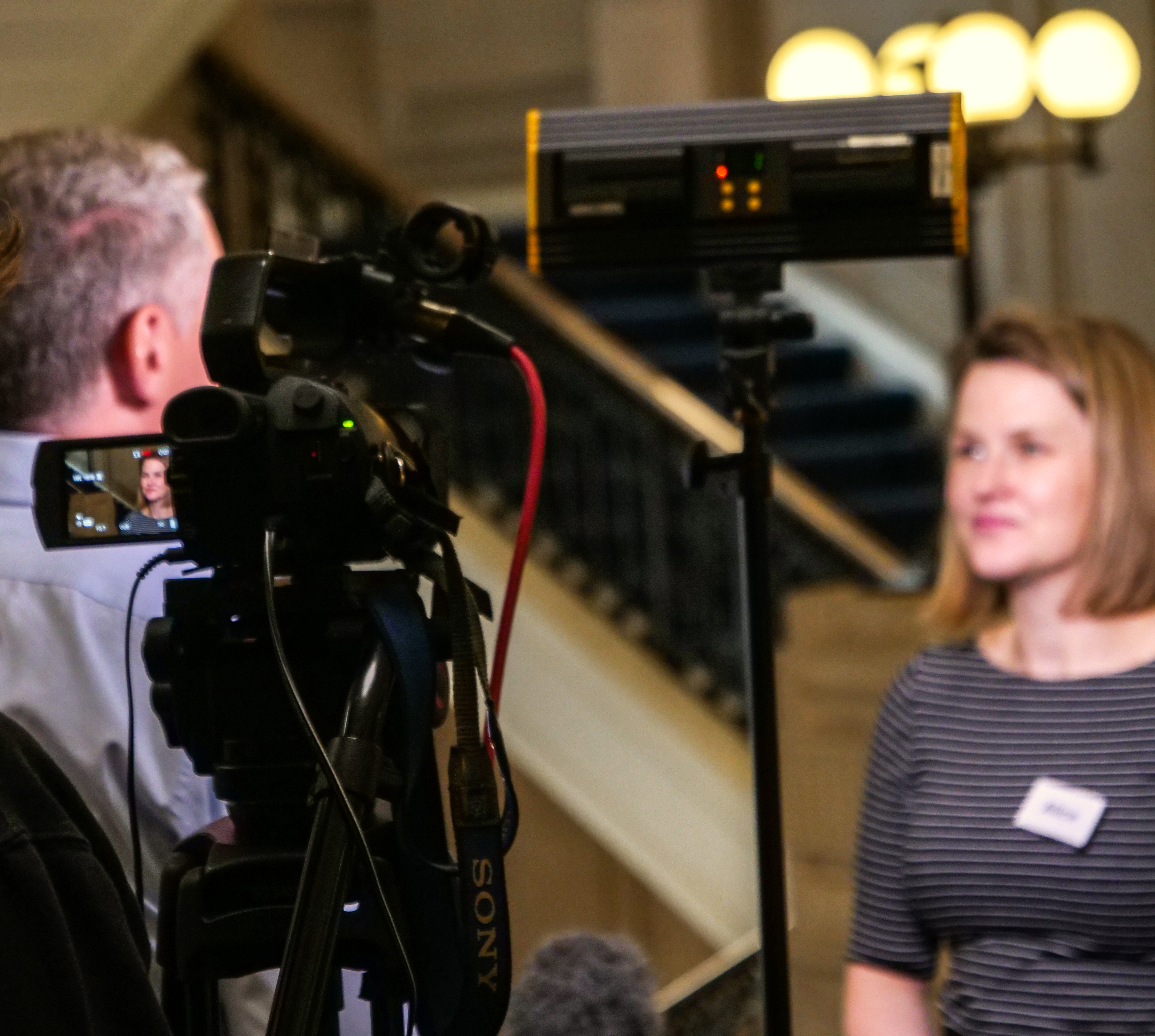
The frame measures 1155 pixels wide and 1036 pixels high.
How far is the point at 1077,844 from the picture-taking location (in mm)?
1558

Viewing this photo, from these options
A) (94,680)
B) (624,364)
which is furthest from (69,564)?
(624,364)

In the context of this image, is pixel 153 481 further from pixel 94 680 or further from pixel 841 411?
pixel 841 411

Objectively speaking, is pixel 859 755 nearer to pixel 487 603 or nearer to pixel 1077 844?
pixel 1077 844

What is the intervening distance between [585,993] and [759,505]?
0.58 metres

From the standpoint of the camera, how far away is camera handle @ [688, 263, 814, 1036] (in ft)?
4.56

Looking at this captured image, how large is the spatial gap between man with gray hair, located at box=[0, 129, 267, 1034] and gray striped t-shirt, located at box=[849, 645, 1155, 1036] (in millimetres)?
769

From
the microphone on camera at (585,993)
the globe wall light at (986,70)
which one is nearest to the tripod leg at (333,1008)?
the microphone on camera at (585,993)

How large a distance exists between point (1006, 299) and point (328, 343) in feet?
16.9

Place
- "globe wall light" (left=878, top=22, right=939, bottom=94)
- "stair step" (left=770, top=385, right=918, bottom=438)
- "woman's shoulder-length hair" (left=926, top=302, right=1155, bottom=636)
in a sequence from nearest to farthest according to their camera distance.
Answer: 1. "woman's shoulder-length hair" (left=926, top=302, right=1155, bottom=636)
2. "globe wall light" (left=878, top=22, right=939, bottom=94)
3. "stair step" (left=770, top=385, right=918, bottom=438)

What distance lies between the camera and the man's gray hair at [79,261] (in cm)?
131

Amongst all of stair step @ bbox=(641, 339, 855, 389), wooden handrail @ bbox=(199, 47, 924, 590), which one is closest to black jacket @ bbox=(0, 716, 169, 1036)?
wooden handrail @ bbox=(199, 47, 924, 590)

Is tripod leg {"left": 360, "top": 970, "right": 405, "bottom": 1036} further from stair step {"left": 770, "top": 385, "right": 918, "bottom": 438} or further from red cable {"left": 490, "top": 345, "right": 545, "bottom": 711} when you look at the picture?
stair step {"left": 770, "top": 385, "right": 918, "bottom": 438}

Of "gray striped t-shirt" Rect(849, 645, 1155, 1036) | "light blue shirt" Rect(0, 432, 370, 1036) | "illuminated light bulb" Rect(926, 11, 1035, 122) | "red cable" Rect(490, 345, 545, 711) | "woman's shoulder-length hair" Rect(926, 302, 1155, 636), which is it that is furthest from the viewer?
"illuminated light bulb" Rect(926, 11, 1035, 122)

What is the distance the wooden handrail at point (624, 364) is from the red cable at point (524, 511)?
2.69 m
